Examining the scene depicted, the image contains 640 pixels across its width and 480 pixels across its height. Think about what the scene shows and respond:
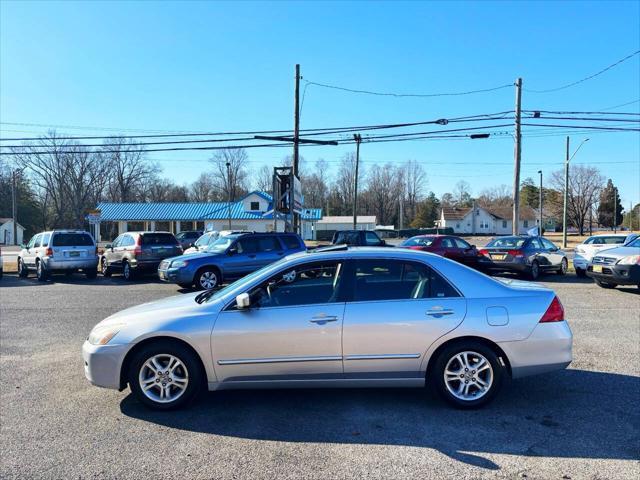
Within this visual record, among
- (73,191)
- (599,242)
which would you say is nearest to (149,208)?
(73,191)

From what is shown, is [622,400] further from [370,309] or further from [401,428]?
[370,309]

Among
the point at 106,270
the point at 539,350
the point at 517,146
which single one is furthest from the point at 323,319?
the point at 517,146

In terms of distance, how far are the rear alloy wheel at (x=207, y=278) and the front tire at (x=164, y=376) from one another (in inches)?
346

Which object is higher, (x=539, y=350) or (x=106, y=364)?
(x=539, y=350)

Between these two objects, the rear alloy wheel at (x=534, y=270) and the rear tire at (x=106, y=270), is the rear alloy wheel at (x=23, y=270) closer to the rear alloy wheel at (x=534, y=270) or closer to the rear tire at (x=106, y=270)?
the rear tire at (x=106, y=270)

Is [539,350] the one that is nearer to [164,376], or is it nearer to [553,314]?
[553,314]

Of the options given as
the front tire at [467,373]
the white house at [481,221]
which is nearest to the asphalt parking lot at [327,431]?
the front tire at [467,373]

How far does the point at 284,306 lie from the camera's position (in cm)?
442

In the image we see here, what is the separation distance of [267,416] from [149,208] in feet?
195

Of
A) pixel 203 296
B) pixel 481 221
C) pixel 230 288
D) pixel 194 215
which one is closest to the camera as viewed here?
pixel 230 288

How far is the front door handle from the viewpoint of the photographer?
4.32 meters

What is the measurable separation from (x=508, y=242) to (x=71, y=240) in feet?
50.1

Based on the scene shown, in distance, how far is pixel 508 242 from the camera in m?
16.4

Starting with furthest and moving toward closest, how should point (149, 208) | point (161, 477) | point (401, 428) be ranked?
point (149, 208) → point (401, 428) → point (161, 477)
